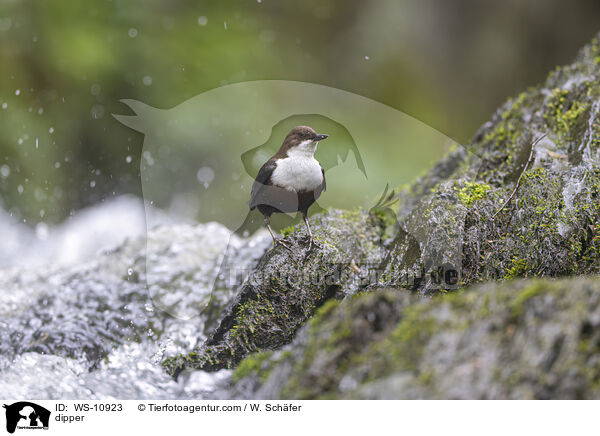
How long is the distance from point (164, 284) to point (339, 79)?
5.06 ft

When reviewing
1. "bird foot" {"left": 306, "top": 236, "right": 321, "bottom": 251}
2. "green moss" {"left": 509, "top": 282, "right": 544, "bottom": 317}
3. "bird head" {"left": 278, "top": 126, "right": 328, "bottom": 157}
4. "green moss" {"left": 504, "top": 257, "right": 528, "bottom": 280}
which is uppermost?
"bird head" {"left": 278, "top": 126, "right": 328, "bottom": 157}

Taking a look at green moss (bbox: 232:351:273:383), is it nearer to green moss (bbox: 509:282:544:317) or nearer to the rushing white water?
the rushing white water

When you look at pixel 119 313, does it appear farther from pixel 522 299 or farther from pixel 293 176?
pixel 522 299

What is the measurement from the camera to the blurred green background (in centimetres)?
345

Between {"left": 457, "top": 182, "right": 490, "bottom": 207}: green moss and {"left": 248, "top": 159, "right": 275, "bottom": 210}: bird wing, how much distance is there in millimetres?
725

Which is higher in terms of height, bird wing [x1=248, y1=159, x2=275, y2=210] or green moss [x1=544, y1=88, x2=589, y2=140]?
green moss [x1=544, y1=88, x2=589, y2=140]

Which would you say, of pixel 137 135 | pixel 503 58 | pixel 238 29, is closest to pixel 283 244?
pixel 137 135

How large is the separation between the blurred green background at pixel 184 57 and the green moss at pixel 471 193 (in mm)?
1523

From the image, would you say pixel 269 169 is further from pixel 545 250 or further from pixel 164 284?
pixel 164 284

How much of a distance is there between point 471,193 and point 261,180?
799 mm

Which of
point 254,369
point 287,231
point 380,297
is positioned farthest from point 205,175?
point 380,297
